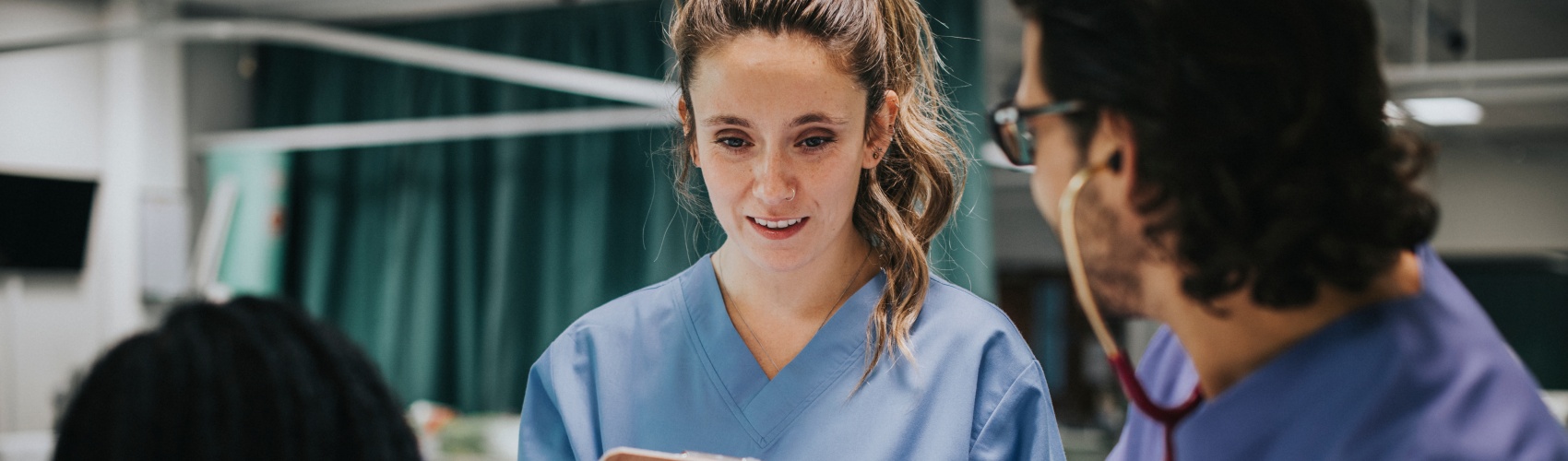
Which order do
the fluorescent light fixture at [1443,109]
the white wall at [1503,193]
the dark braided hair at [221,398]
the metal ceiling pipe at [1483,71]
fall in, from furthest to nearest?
the white wall at [1503,193], the fluorescent light fixture at [1443,109], the metal ceiling pipe at [1483,71], the dark braided hair at [221,398]

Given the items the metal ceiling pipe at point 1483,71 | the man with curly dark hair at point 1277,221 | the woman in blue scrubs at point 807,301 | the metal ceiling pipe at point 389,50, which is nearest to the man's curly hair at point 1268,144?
the man with curly dark hair at point 1277,221

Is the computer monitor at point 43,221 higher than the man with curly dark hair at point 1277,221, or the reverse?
the man with curly dark hair at point 1277,221

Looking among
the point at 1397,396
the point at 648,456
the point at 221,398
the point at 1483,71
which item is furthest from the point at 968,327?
the point at 1483,71

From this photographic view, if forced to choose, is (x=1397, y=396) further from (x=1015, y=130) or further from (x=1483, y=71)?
(x=1483, y=71)

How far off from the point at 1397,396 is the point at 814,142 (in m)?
0.63

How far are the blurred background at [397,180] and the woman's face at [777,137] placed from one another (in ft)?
7.99

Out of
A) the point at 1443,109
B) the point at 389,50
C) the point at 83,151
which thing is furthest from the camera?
the point at 83,151

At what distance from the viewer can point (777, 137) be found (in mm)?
1197

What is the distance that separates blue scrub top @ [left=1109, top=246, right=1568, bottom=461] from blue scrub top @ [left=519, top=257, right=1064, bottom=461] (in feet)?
1.40

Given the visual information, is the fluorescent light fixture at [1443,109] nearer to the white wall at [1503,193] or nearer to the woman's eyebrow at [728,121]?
the white wall at [1503,193]

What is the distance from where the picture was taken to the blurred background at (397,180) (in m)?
4.04

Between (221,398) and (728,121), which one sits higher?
(728,121)

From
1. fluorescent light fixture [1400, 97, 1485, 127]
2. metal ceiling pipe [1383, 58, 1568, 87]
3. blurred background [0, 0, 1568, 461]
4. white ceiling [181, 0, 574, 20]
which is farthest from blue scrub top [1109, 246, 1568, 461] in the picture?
white ceiling [181, 0, 574, 20]

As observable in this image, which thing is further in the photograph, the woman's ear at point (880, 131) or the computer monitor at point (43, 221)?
the computer monitor at point (43, 221)
